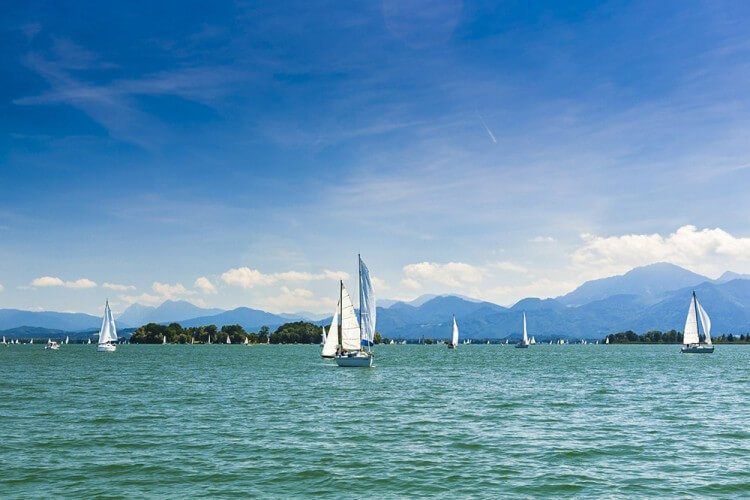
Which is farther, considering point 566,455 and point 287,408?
point 287,408

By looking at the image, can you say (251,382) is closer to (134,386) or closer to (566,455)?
(134,386)

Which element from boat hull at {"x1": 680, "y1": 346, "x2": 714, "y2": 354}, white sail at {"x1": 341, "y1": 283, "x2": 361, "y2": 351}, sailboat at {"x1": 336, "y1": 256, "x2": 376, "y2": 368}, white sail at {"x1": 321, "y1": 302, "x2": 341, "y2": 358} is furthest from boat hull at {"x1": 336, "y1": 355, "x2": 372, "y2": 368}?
boat hull at {"x1": 680, "y1": 346, "x2": 714, "y2": 354}

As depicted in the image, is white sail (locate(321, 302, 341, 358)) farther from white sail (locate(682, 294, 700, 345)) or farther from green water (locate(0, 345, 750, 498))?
white sail (locate(682, 294, 700, 345))

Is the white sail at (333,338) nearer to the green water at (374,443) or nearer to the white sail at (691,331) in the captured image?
the green water at (374,443)

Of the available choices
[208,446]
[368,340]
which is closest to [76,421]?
[208,446]

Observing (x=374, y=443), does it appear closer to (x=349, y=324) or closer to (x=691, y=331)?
(x=349, y=324)

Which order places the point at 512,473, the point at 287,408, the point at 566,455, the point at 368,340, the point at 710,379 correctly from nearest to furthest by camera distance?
the point at 512,473 < the point at 566,455 < the point at 287,408 < the point at 710,379 < the point at 368,340

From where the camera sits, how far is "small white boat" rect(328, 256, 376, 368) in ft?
286

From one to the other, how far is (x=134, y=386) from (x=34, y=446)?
125 feet

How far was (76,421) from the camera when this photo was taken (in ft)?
137

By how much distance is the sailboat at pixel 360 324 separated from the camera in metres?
87.1

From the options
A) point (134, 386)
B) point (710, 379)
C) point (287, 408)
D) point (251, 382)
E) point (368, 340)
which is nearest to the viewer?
point (287, 408)

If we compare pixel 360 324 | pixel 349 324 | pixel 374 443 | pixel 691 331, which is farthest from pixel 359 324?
pixel 691 331

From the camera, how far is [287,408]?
162ft
